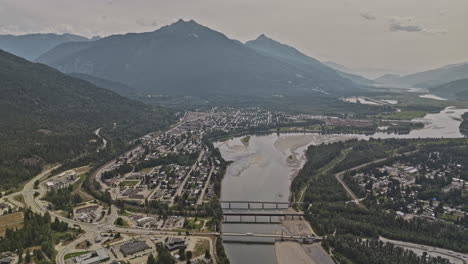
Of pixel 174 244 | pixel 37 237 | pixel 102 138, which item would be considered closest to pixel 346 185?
pixel 174 244

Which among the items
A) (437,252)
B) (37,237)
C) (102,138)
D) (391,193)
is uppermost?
(102,138)

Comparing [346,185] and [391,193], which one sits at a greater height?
[391,193]

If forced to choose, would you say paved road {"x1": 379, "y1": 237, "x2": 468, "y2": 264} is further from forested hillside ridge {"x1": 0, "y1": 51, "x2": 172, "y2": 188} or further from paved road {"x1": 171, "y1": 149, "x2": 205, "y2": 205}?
forested hillside ridge {"x1": 0, "y1": 51, "x2": 172, "y2": 188}

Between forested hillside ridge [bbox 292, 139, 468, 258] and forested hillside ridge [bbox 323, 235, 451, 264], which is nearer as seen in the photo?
forested hillside ridge [bbox 323, 235, 451, 264]

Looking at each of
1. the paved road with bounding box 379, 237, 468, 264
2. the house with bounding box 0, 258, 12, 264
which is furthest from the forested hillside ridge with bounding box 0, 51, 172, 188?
the paved road with bounding box 379, 237, 468, 264

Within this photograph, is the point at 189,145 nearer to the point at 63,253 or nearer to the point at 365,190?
the point at 365,190

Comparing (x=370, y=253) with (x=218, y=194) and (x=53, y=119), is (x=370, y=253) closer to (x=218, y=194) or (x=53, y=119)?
(x=218, y=194)
